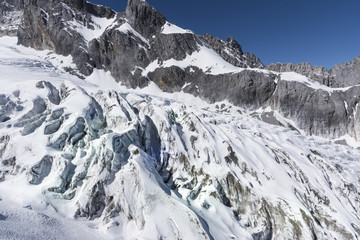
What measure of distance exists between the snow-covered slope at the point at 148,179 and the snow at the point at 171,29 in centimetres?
8980

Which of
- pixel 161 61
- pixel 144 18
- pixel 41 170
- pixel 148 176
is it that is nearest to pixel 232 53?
pixel 161 61

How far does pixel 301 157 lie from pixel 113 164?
938 inches

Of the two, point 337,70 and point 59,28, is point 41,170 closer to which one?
point 59,28

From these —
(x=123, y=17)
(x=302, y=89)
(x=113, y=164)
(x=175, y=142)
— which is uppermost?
(x=123, y=17)

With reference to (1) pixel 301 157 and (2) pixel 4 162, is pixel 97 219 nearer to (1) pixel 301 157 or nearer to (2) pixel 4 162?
(2) pixel 4 162

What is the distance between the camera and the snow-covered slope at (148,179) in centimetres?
1995

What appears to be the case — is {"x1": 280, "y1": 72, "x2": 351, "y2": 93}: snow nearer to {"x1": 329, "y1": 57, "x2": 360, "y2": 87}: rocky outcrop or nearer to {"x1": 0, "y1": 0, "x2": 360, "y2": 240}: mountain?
{"x1": 0, "y1": 0, "x2": 360, "y2": 240}: mountain

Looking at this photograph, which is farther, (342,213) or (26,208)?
(342,213)

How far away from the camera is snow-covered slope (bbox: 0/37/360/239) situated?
65.5ft

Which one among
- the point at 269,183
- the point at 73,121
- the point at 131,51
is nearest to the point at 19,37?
the point at 131,51

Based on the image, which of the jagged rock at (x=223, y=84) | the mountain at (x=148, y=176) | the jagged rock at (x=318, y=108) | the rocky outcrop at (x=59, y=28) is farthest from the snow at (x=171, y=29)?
the mountain at (x=148, y=176)

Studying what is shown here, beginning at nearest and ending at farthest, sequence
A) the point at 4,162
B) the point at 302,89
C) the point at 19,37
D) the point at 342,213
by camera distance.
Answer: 1. the point at 342,213
2. the point at 4,162
3. the point at 302,89
4. the point at 19,37

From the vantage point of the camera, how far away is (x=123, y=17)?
123250mm

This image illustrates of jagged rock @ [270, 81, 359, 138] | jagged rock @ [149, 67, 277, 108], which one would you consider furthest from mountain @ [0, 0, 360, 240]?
jagged rock @ [149, 67, 277, 108]
